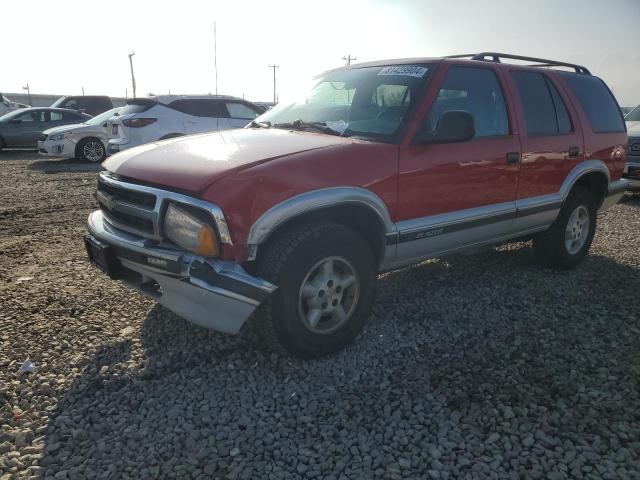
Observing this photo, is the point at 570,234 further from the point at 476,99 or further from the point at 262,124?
the point at 262,124

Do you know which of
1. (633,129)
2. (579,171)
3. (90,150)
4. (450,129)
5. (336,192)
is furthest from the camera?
(90,150)

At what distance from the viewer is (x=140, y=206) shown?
291 centimetres

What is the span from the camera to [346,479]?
85.5 inches

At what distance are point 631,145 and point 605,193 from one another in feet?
16.1

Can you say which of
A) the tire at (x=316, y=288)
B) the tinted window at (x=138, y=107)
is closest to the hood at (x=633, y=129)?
the tire at (x=316, y=288)

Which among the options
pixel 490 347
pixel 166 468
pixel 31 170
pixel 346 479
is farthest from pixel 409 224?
pixel 31 170

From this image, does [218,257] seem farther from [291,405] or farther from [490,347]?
[490,347]

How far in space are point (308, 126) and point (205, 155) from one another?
36.5 inches

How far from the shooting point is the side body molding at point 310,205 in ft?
8.76

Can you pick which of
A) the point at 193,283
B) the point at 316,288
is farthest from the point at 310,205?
the point at 193,283

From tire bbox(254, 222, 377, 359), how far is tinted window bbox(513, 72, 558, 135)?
2.13 m

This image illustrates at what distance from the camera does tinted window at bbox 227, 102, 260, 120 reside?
11.3 m

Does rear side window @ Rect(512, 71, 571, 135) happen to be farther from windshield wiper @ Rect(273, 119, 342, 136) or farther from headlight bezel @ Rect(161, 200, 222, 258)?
headlight bezel @ Rect(161, 200, 222, 258)

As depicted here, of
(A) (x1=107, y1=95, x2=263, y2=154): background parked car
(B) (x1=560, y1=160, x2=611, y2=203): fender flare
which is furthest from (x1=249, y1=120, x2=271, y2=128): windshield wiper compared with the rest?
(A) (x1=107, y1=95, x2=263, y2=154): background parked car
